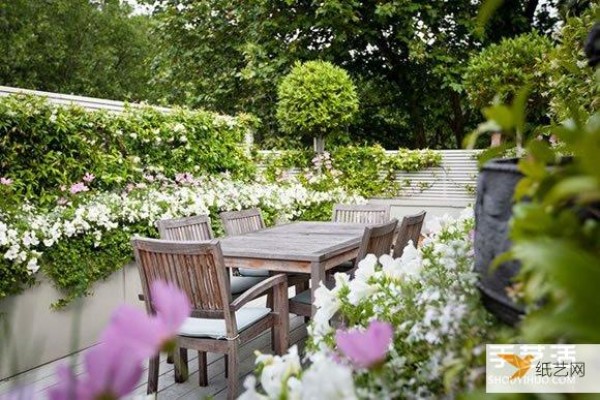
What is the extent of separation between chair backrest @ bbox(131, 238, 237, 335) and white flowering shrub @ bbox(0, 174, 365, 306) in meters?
1.07

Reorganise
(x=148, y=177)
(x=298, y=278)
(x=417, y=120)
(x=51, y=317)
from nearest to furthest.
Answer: (x=51, y=317) → (x=298, y=278) → (x=148, y=177) → (x=417, y=120)

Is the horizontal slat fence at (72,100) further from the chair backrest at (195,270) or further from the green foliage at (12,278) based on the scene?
the chair backrest at (195,270)

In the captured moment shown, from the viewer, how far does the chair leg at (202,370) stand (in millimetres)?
2762

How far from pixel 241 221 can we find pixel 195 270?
5.72 feet

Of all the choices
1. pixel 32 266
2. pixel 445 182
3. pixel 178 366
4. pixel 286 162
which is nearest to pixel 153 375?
pixel 178 366

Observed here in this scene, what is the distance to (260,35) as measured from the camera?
941 centimetres

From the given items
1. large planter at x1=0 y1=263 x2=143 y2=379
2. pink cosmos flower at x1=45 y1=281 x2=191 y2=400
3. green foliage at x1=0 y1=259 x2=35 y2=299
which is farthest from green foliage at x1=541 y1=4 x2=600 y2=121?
green foliage at x1=0 y1=259 x2=35 y2=299

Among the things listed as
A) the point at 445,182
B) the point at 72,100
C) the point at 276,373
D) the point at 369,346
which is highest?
the point at 72,100

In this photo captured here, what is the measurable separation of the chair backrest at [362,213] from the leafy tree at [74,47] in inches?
363

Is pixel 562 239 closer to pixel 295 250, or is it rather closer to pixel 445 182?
pixel 295 250

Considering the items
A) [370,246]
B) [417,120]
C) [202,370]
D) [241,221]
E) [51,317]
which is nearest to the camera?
[370,246]

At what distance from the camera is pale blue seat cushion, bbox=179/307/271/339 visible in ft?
7.68

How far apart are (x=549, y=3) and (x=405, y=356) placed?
10615mm

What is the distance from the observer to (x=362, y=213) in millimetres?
4547
